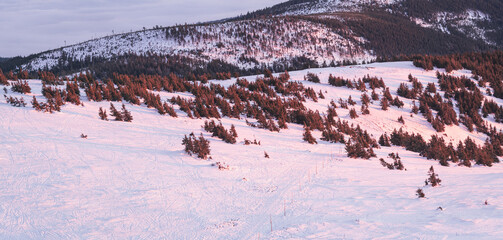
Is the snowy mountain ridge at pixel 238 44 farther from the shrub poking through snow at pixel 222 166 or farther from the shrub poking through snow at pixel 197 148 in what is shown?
the shrub poking through snow at pixel 222 166

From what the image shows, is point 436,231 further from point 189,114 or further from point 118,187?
point 189,114

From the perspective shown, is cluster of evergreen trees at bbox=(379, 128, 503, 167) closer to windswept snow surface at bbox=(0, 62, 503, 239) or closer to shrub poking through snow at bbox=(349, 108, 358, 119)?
windswept snow surface at bbox=(0, 62, 503, 239)

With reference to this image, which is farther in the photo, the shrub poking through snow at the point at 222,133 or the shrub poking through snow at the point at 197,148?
the shrub poking through snow at the point at 222,133

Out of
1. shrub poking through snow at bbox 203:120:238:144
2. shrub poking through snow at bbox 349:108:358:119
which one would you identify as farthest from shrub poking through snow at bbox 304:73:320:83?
shrub poking through snow at bbox 203:120:238:144

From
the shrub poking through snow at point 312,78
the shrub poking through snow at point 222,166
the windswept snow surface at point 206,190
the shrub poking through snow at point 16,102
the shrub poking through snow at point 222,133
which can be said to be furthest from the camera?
the shrub poking through snow at point 312,78

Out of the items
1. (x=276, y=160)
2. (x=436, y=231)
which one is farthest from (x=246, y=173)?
(x=436, y=231)

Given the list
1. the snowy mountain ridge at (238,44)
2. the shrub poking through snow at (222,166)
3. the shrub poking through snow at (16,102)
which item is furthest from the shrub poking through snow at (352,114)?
the snowy mountain ridge at (238,44)

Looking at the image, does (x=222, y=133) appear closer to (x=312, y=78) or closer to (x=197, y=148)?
(x=197, y=148)

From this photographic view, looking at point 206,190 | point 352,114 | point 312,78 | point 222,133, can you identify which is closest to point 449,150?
point 352,114
